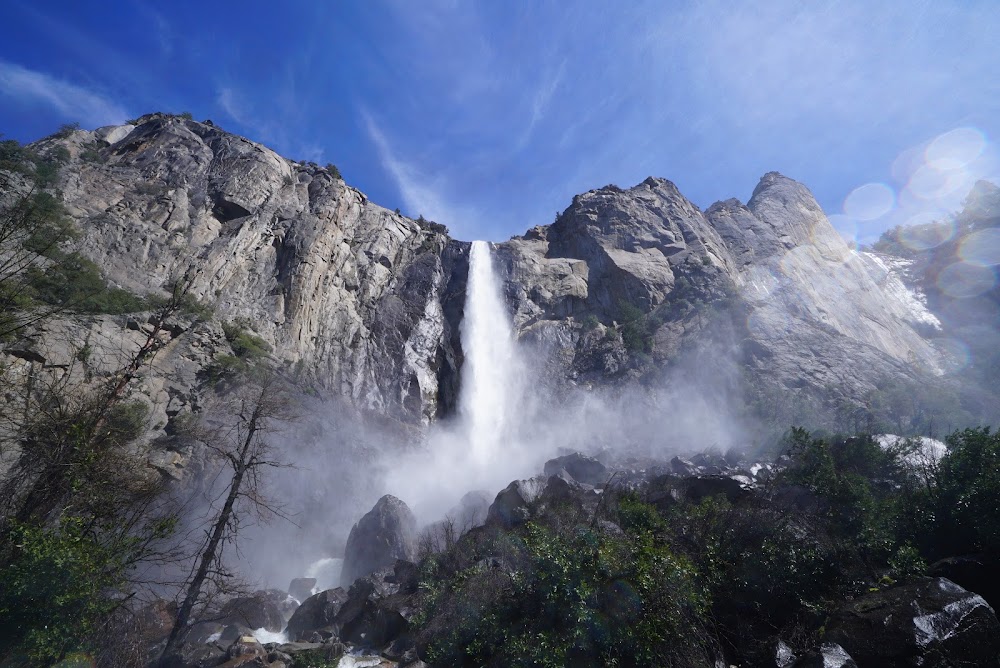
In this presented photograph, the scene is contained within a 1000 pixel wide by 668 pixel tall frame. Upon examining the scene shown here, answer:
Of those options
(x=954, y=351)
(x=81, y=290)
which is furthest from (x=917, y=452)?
(x=954, y=351)

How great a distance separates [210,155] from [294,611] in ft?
116

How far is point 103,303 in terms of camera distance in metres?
22.1

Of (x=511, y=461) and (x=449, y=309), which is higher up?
(x=449, y=309)

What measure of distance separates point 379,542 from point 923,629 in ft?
55.9

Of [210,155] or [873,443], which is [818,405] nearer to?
[873,443]

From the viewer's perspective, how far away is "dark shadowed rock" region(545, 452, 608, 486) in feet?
78.2

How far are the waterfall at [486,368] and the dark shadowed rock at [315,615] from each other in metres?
17.4

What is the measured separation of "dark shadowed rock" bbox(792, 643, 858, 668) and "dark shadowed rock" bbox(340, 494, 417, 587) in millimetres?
14583

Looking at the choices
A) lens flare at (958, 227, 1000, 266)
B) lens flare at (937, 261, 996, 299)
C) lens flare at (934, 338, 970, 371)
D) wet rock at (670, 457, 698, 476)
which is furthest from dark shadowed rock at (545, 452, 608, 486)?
lens flare at (958, 227, 1000, 266)

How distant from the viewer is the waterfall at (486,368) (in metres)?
35.4

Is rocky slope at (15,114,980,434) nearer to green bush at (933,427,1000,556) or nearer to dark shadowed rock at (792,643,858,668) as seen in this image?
green bush at (933,427,1000,556)

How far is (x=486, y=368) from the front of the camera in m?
39.4

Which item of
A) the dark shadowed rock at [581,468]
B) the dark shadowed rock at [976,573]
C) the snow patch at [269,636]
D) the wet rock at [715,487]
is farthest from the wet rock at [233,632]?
the dark shadowed rock at [976,573]

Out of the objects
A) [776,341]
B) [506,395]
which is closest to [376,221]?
[506,395]
